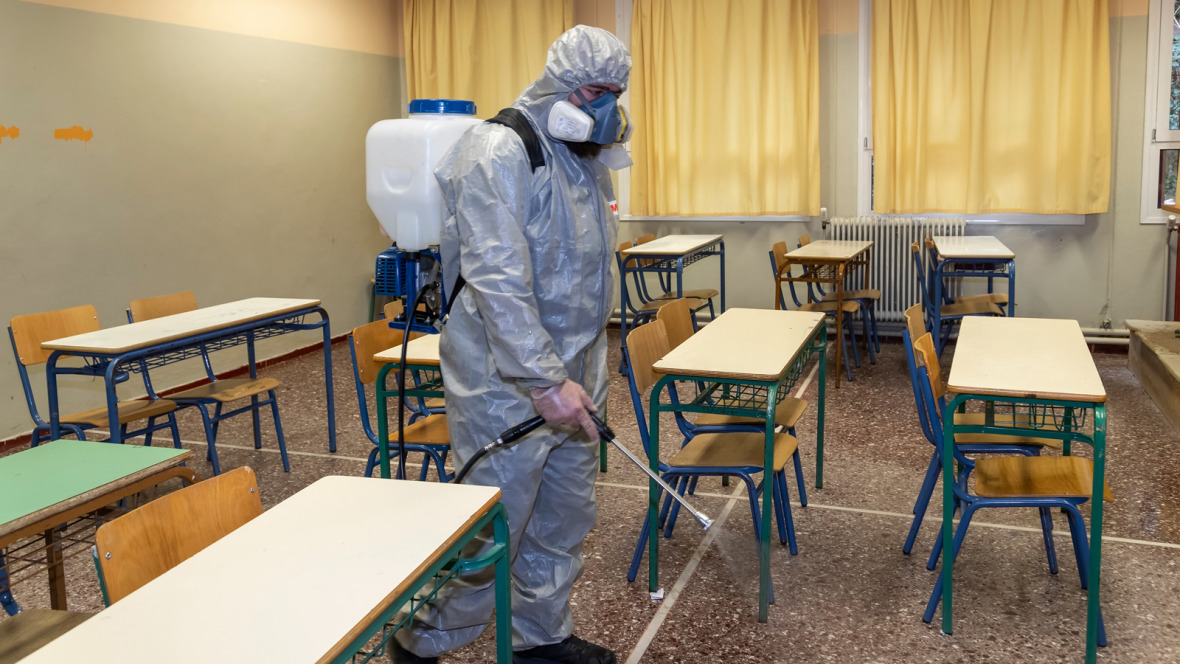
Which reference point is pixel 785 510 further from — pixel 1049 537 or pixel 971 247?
pixel 971 247

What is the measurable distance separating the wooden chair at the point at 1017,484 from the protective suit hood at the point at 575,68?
1081mm

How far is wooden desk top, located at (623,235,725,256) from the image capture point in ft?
16.7

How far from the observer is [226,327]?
3324mm

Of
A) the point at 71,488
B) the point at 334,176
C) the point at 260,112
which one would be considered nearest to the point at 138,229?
the point at 260,112

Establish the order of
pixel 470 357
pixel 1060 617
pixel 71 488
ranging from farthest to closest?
pixel 1060 617
pixel 470 357
pixel 71 488

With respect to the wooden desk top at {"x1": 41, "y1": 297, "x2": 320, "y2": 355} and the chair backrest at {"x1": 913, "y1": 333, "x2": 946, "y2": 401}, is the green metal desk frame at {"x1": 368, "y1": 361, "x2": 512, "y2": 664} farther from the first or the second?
the wooden desk top at {"x1": 41, "y1": 297, "x2": 320, "y2": 355}

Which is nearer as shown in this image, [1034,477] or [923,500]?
[1034,477]

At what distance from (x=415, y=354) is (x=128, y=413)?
49.2 inches

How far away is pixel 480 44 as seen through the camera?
648 centimetres

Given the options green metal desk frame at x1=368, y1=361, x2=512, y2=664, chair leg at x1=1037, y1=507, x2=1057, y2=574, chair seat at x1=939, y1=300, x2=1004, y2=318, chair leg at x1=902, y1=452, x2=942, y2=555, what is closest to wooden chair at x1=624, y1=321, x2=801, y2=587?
chair leg at x1=902, y1=452, x2=942, y2=555

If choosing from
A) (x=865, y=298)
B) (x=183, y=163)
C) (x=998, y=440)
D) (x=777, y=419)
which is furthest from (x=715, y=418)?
(x=183, y=163)

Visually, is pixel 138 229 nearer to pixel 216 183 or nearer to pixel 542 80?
pixel 216 183

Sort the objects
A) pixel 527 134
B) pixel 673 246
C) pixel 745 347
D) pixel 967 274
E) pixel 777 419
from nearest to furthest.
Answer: pixel 527 134, pixel 745 347, pixel 777 419, pixel 967 274, pixel 673 246

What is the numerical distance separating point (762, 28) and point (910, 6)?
2.98 feet
